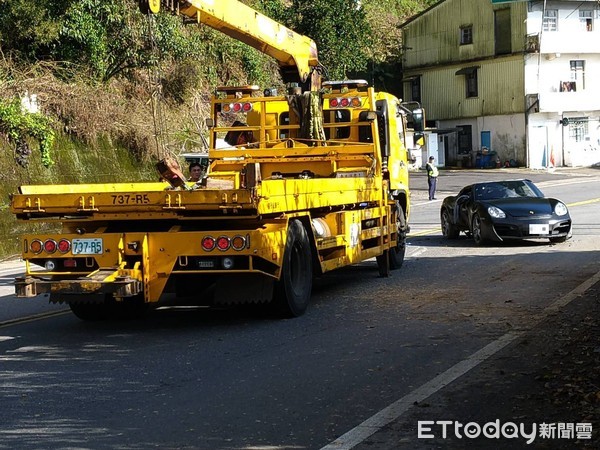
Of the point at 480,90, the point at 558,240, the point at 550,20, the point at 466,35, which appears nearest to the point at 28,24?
the point at 558,240

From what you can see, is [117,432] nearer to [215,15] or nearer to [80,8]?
[215,15]

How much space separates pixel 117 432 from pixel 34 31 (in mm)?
21502

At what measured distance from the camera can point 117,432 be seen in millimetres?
6566

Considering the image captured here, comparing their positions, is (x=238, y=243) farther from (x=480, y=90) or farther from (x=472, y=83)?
(x=472, y=83)

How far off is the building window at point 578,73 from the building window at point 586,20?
1.84 m

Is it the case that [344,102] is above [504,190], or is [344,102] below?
above

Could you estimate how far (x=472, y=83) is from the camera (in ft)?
188

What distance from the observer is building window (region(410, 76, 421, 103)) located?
6105 cm

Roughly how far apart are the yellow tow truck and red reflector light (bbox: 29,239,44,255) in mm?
21

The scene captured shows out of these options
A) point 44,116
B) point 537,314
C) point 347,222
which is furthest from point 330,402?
point 44,116

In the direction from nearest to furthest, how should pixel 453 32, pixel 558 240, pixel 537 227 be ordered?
pixel 537 227
pixel 558 240
pixel 453 32

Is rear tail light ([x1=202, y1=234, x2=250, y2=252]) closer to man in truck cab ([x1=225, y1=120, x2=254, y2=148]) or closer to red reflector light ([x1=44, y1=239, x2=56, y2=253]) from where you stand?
red reflector light ([x1=44, y1=239, x2=56, y2=253])

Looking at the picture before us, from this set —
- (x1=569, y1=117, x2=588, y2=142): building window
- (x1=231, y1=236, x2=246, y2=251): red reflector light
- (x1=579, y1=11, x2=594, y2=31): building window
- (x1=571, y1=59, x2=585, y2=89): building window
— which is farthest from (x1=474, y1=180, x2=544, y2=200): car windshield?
(x1=579, y1=11, x2=594, y2=31): building window

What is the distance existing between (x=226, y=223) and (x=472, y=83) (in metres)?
48.6
